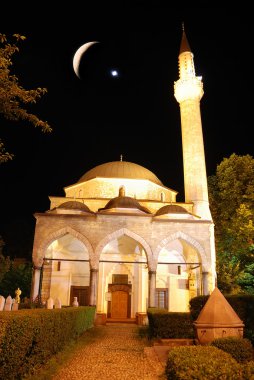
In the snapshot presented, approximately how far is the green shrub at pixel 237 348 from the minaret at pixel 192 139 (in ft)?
41.5

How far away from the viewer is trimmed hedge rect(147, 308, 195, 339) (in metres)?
8.37

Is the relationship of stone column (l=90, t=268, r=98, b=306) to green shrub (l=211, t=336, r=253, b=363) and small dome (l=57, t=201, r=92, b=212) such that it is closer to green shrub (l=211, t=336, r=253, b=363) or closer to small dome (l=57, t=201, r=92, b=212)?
small dome (l=57, t=201, r=92, b=212)

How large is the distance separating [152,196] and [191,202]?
275 cm

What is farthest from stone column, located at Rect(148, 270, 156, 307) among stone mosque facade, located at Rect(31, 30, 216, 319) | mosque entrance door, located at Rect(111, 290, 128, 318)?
mosque entrance door, located at Rect(111, 290, 128, 318)

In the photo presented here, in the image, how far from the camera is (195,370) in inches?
126

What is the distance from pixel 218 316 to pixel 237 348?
3.63 feet

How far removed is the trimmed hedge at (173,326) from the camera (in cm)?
837

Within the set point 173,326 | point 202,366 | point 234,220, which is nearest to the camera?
point 202,366

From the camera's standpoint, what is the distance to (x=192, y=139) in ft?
60.8

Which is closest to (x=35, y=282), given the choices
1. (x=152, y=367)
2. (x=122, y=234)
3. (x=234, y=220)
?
(x=122, y=234)

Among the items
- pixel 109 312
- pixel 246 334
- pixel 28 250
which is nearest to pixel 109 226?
pixel 109 312

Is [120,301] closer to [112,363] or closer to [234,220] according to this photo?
[234,220]

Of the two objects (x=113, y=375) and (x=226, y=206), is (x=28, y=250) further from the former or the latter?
(x=113, y=375)

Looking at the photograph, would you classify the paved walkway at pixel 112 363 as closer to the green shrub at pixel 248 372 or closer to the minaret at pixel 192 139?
the green shrub at pixel 248 372
